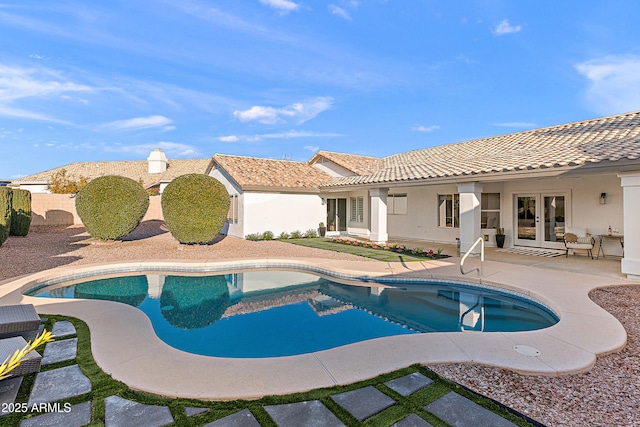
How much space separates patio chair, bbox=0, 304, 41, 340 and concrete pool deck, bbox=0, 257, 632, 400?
77 centimetres

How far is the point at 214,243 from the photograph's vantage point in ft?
55.3

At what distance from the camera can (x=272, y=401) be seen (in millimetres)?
3420

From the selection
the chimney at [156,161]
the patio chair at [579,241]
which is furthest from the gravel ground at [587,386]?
the chimney at [156,161]

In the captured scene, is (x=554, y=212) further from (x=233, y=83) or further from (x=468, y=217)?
(x=233, y=83)

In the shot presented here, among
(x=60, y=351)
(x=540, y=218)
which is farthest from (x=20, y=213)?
(x=540, y=218)

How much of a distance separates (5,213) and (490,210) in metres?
22.1

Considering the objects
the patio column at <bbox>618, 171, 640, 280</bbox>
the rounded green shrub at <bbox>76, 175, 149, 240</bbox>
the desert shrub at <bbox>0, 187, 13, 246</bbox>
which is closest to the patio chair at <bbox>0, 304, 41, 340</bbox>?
the rounded green shrub at <bbox>76, 175, 149, 240</bbox>

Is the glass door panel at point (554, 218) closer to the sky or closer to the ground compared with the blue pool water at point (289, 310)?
closer to the sky

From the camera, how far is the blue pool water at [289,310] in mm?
6223

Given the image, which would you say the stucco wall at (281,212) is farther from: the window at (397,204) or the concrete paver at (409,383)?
the concrete paver at (409,383)

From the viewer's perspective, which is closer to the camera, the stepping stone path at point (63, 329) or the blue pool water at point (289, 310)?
the stepping stone path at point (63, 329)

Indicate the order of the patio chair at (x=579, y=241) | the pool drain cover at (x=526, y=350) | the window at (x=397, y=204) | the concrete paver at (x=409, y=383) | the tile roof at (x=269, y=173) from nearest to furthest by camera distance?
the concrete paver at (x=409, y=383), the pool drain cover at (x=526, y=350), the patio chair at (x=579, y=241), the tile roof at (x=269, y=173), the window at (x=397, y=204)

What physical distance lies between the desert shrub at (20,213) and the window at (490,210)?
23.9 meters

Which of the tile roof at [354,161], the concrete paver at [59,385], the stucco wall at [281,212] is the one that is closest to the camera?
the concrete paver at [59,385]
